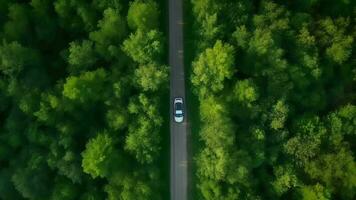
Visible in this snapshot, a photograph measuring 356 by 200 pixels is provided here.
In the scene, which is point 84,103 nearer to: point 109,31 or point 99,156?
point 99,156

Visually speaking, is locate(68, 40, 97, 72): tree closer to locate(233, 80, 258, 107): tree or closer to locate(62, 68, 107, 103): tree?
locate(62, 68, 107, 103): tree

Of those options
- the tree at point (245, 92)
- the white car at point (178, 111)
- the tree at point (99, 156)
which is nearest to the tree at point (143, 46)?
the white car at point (178, 111)

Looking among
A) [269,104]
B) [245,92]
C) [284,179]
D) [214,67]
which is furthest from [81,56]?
[284,179]

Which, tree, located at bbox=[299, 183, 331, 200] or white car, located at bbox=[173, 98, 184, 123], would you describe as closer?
tree, located at bbox=[299, 183, 331, 200]

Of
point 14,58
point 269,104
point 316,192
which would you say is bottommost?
point 316,192

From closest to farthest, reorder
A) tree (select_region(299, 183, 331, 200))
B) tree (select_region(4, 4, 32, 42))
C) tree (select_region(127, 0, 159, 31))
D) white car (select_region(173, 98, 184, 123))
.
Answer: tree (select_region(127, 0, 159, 31)), tree (select_region(4, 4, 32, 42)), tree (select_region(299, 183, 331, 200)), white car (select_region(173, 98, 184, 123))

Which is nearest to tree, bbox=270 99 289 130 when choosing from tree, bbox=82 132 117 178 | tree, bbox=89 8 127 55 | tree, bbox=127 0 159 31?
tree, bbox=127 0 159 31

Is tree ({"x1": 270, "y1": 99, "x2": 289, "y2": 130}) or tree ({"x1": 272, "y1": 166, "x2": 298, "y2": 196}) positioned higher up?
tree ({"x1": 270, "y1": 99, "x2": 289, "y2": 130})
